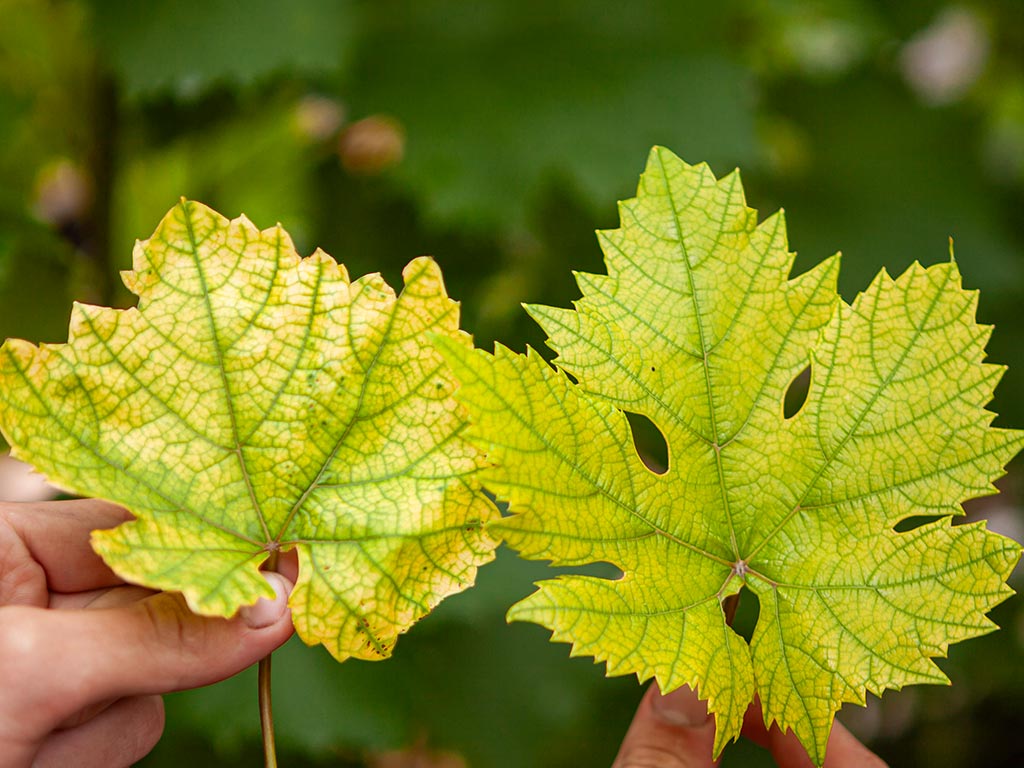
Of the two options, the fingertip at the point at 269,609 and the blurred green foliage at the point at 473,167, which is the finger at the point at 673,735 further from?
the blurred green foliage at the point at 473,167

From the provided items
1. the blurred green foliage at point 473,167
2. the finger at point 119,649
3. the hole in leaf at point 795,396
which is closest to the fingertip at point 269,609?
the finger at point 119,649

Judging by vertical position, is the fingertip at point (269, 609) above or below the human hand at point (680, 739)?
below

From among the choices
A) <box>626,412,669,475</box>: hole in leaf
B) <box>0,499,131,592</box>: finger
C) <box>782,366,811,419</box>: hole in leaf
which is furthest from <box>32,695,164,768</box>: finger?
<box>782,366,811,419</box>: hole in leaf

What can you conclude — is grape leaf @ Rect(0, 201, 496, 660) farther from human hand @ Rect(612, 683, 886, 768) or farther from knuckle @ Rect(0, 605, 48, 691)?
human hand @ Rect(612, 683, 886, 768)

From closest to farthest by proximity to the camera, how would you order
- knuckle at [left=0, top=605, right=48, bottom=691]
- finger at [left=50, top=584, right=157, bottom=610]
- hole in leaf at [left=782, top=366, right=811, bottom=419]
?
1. knuckle at [left=0, top=605, right=48, bottom=691]
2. finger at [left=50, top=584, right=157, bottom=610]
3. hole in leaf at [left=782, top=366, right=811, bottom=419]

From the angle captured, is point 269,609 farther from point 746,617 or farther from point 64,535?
point 746,617

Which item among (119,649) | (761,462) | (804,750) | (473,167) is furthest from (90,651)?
(473,167)

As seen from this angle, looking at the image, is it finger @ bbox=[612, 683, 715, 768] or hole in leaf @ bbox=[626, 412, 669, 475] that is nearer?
finger @ bbox=[612, 683, 715, 768]
